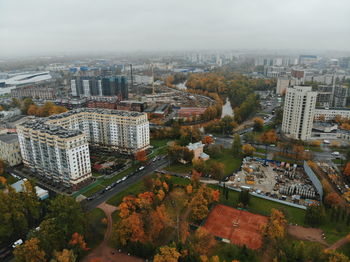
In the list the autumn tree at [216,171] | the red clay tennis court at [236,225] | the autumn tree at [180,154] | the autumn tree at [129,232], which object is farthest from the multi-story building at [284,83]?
the autumn tree at [129,232]

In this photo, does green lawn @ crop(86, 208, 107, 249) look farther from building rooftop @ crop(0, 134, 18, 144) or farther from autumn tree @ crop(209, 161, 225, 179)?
building rooftop @ crop(0, 134, 18, 144)

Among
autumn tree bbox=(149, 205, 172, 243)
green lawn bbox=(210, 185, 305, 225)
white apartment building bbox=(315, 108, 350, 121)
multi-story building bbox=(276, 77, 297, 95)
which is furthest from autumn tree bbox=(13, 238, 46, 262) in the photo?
multi-story building bbox=(276, 77, 297, 95)

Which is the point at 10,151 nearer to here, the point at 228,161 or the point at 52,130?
the point at 52,130

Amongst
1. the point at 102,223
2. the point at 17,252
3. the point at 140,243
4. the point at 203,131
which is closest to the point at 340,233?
the point at 140,243

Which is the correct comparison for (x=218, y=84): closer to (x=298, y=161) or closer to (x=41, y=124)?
(x=298, y=161)

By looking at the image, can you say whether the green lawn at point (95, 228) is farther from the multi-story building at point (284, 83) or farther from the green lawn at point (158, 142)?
the multi-story building at point (284, 83)

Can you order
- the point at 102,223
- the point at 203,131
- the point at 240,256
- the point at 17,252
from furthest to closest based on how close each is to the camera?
1. the point at 203,131
2. the point at 102,223
3. the point at 240,256
4. the point at 17,252
